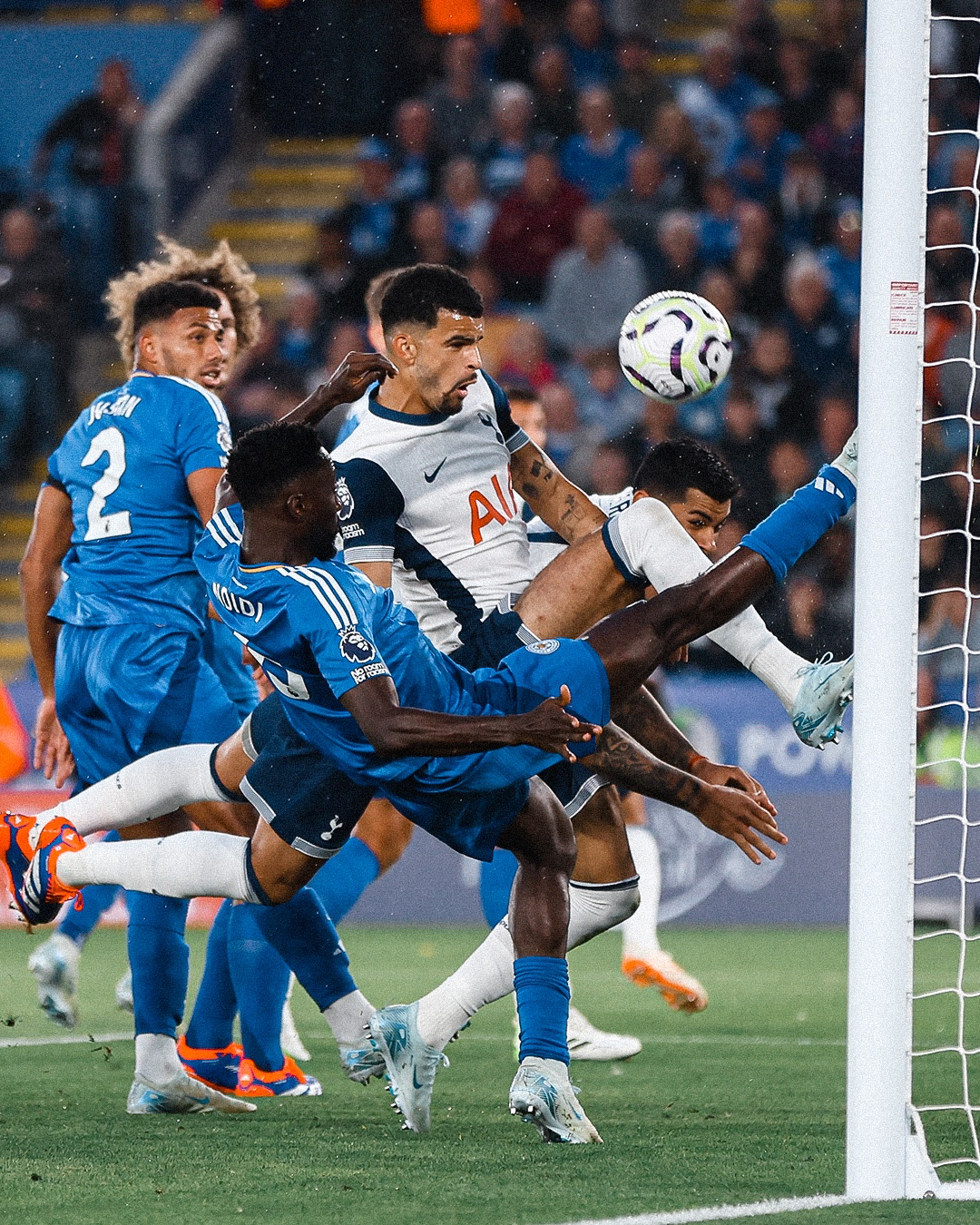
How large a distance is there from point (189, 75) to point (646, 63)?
347cm

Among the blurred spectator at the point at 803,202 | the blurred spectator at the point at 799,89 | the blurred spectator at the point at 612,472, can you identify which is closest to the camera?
the blurred spectator at the point at 612,472

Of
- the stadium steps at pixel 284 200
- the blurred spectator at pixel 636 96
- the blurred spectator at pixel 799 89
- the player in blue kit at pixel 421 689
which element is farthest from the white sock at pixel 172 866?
the stadium steps at pixel 284 200

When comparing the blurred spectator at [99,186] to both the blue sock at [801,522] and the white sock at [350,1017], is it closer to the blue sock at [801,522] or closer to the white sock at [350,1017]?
the white sock at [350,1017]

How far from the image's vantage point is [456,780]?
4043 millimetres

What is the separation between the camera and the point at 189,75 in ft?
46.1

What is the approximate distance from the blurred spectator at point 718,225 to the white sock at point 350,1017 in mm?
7840

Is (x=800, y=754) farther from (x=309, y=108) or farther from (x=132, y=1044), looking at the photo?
(x=309, y=108)

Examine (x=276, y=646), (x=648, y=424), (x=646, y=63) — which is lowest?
(x=276, y=646)

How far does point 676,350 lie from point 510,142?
7.85 m

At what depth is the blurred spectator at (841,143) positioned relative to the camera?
39.0 ft

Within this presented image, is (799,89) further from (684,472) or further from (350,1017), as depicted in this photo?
(350,1017)

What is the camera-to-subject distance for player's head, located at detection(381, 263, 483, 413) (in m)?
4.81

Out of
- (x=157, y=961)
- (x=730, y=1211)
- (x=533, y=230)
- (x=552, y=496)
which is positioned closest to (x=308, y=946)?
(x=157, y=961)

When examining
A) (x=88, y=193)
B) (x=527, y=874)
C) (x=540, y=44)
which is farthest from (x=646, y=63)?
(x=527, y=874)
